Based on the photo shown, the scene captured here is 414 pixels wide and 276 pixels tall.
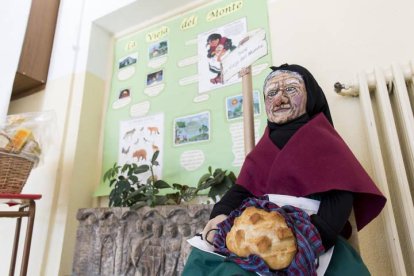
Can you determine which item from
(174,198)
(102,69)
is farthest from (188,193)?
(102,69)

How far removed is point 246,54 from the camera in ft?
2.33

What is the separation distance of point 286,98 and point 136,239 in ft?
2.25

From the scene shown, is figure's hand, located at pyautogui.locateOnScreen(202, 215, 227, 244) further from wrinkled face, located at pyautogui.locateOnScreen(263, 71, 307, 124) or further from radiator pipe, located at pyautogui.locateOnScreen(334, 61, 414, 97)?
radiator pipe, located at pyautogui.locateOnScreen(334, 61, 414, 97)

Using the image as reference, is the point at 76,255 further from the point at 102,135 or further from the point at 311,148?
the point at 311,148

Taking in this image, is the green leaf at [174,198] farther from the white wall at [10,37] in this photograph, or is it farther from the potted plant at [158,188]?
the white wall at [10,37]

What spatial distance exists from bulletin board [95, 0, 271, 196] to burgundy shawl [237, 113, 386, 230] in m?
0.44

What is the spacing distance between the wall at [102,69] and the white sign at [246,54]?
1.16 feet

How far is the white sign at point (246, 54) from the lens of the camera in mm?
703

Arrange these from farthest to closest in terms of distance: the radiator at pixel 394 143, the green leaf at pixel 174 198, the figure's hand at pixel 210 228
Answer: the green leaf at pixel 174 198 < the radiator at pixel 394 143 < the figure's hand at pixel 210 228

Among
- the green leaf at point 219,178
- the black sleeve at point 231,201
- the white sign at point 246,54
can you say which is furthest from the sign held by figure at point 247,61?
the green leaf at point 219,178

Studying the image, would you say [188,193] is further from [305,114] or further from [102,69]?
[102,69]

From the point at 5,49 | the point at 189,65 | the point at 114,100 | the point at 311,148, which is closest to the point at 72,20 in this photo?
the point at 5,49

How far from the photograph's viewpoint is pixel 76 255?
1.07m

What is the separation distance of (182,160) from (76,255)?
53 cm
